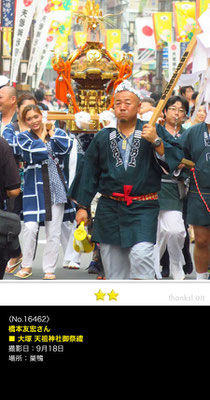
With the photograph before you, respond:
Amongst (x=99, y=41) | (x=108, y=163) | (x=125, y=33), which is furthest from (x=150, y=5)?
(x=108, y=163)

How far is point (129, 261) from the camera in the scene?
6.11 metres

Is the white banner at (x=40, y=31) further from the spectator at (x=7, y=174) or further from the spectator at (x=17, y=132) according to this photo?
the spectator at (x=7, y=174)

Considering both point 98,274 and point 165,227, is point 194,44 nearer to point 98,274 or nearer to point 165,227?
point 165,227

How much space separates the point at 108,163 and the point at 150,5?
174 feet

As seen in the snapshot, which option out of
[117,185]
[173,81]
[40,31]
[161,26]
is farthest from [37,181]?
[161,26]

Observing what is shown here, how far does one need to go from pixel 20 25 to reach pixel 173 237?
434 inches

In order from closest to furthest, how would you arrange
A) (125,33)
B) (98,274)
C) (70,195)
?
(70,195)
(98,274)
(125,33)

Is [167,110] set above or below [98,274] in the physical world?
above

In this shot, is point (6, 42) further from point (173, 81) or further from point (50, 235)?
point (173, 81)

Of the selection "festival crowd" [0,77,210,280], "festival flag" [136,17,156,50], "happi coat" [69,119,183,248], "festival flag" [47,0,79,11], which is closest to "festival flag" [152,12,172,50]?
"festival flag" [136,17,156,50]

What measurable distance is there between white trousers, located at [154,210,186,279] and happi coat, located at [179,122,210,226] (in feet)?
3.27

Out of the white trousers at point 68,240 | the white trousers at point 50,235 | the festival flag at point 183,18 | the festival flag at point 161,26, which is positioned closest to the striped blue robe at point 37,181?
the white trousers at point 50,235

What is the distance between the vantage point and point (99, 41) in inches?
366

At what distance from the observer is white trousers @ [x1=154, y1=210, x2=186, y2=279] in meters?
8.13
